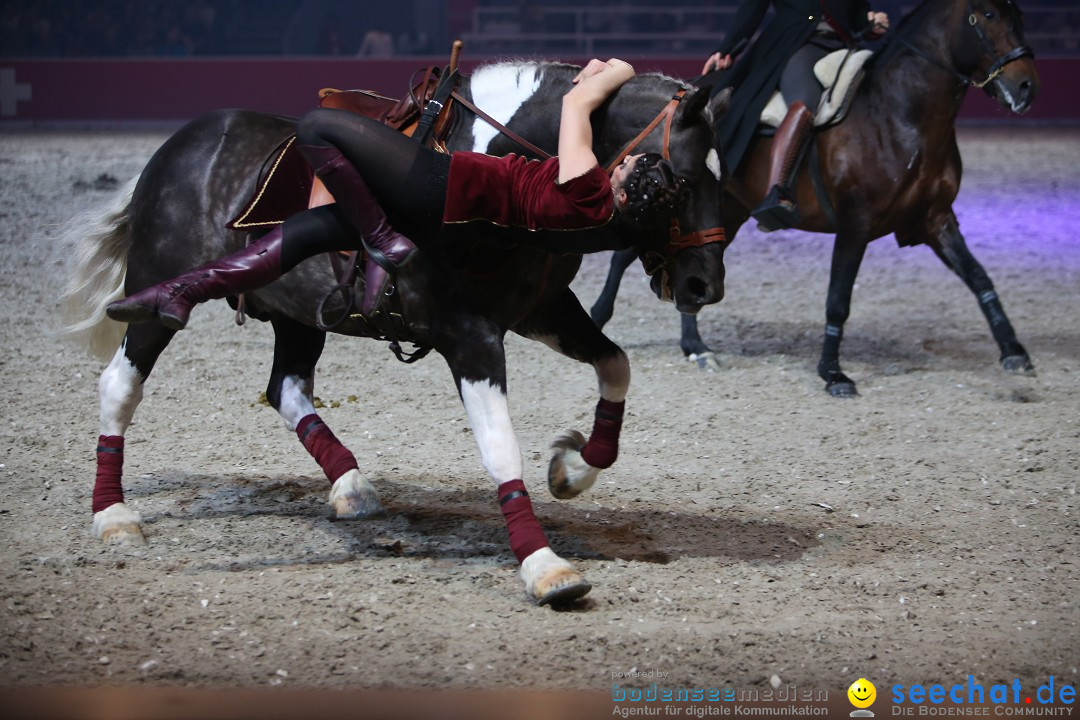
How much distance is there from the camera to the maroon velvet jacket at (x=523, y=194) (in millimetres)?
3301

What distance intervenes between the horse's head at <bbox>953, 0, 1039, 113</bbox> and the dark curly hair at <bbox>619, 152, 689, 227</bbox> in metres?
3.63

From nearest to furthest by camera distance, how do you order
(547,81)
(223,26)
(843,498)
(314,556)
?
(547,81) < (314,556) < (843,498) < (223,26)

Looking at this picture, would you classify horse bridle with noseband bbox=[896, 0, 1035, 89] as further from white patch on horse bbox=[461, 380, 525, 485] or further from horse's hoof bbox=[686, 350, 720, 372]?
white patch on horse bbox=[461, 380, 525, 485]

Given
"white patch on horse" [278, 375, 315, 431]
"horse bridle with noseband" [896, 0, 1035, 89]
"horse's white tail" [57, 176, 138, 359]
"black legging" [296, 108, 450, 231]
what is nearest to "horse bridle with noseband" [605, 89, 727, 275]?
"black legging" [296, 108, 450, 231]

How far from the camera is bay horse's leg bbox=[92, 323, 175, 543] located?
13.5ft

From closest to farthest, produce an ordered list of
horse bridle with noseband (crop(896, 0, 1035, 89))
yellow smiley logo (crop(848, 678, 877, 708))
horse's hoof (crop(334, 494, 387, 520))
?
yellow smiley logo (crop(848, 678, 877, 708))
horse's hoof (crop(334, 494, 387, 520))
horse bridle with noseband (crop(896, 0, 1035, 89))

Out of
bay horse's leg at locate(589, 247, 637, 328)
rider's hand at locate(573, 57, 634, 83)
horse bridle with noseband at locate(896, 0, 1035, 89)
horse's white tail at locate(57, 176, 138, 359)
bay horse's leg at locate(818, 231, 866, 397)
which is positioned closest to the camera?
rider's hand at locate(573, 57, 634, 83)

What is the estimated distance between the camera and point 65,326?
457 centimetres

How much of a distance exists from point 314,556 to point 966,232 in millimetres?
8254

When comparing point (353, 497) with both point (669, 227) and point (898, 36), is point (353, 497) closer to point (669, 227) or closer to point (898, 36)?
point (669, 227)

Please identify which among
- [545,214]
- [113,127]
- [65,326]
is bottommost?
[113,127]

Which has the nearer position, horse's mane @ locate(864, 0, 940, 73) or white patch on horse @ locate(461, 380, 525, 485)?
white patch on horse @ locate(461, 380, 525, 485)

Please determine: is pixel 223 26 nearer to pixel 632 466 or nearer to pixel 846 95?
pixel 846 95

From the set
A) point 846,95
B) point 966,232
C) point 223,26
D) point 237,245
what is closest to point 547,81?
point 237,245
